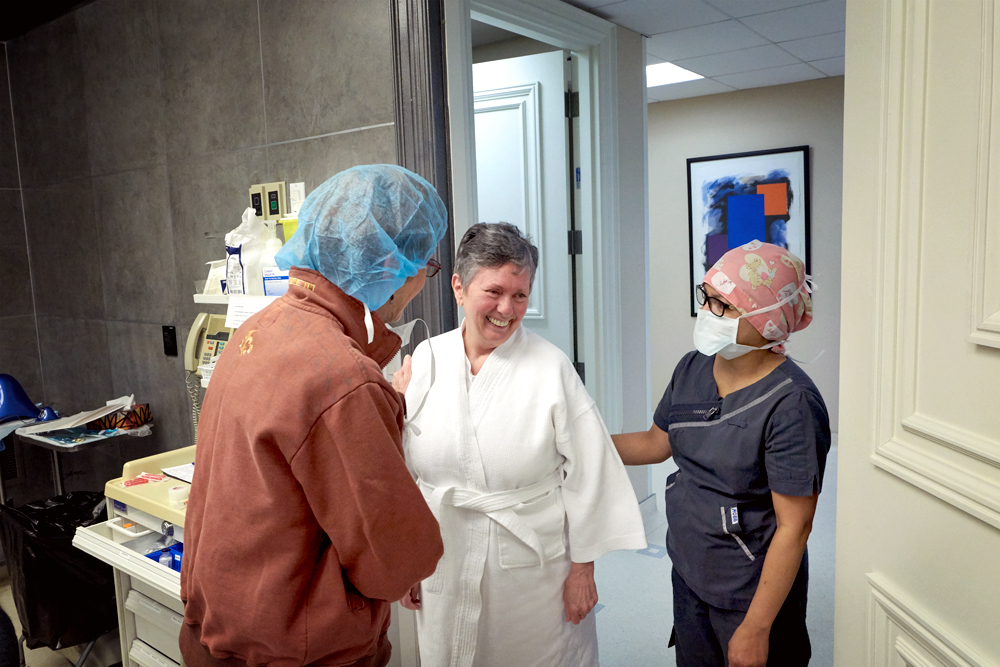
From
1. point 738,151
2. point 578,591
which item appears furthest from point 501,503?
point 738,151

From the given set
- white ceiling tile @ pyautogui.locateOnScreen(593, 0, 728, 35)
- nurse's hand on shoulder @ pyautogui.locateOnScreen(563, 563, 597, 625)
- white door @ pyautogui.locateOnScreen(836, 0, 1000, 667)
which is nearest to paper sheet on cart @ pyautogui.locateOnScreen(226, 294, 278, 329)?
nurse's hand on shoulder @ pyautogui.locateOnScreen(563, 563, 597, 625)

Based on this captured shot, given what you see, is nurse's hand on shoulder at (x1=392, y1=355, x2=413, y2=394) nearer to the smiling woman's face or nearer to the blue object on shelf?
the smiling woman's face

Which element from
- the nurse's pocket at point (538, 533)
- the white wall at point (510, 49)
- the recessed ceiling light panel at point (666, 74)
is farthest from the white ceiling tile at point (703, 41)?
the nurse's pocket at point (538, 533)

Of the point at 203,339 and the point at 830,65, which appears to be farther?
the point at 830,65

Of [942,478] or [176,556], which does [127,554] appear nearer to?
[176,556]

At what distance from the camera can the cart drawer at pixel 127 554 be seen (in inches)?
74.0

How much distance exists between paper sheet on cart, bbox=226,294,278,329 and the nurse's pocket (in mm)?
1103

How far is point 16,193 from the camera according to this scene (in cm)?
358

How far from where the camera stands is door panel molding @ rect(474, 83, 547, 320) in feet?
10.5

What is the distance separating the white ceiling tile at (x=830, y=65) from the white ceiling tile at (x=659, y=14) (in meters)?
1.32

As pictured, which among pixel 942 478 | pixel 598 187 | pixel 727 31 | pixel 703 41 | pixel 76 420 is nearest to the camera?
pixel 942 478

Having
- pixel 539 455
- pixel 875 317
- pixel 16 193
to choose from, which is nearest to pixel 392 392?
pixel 539 455

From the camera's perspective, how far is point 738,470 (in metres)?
1.40

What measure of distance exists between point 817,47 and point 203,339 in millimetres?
3393
